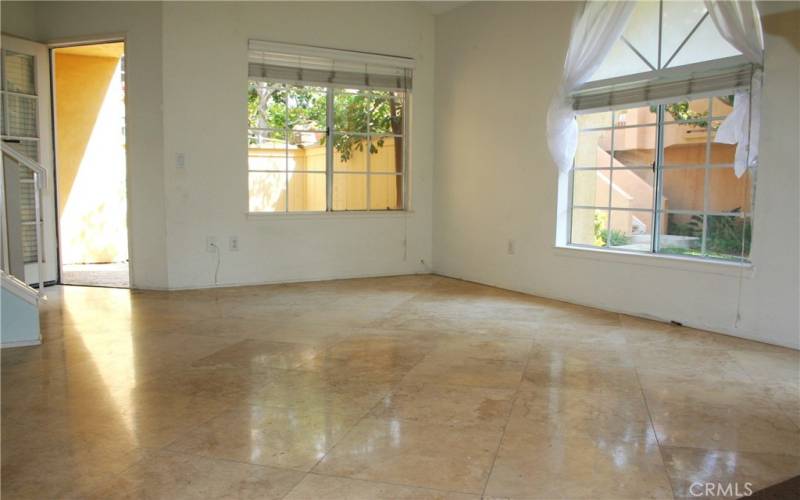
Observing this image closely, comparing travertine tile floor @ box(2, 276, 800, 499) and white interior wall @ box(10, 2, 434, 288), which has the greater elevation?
white interior wall @ box(10, 2, 434, 288)

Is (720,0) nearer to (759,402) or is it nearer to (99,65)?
(759,402)

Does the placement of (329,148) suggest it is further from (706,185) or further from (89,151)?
(706,185)

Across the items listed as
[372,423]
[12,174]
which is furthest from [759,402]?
[12,174]

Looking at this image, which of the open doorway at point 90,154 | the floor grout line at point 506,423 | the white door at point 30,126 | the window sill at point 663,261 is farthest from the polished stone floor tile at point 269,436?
the open doorway at point 90,154

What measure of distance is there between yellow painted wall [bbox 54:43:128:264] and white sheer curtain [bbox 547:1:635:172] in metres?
4.94

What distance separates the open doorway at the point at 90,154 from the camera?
6961 millimetres

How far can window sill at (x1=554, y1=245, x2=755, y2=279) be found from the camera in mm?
3925

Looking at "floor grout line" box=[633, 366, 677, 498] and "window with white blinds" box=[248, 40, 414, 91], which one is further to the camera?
"window with white blinds" box=[248, 40, 414, 91]

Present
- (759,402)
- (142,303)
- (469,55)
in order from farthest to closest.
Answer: (469,55), (142,303), (759,402)

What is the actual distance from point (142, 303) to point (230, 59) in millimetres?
2263

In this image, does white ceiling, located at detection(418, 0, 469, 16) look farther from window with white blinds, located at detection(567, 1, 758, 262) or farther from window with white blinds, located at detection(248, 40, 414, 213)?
window with white blinds, located at detection(567, 1, 758, 262)

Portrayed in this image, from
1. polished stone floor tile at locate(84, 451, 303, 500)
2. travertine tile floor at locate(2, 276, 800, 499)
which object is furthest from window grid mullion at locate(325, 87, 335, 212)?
polished stone floor tile at locate(84, 451, 303, 500)

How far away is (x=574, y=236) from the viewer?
17.0 ft

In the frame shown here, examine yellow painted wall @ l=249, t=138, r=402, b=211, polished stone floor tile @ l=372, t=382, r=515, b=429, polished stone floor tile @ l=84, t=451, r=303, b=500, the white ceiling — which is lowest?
polished stone floor tile @ l=84, t=451, r=303, b=500
